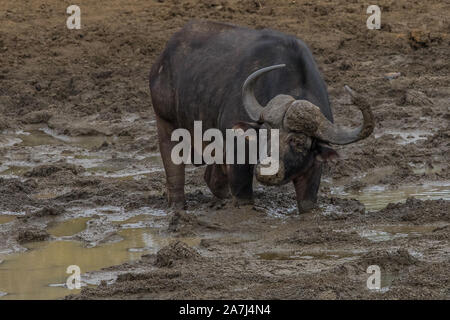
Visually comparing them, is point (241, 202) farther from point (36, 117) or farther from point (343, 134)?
point (36, 117)

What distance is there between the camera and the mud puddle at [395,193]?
9531 mm

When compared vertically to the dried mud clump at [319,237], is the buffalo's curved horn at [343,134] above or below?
above

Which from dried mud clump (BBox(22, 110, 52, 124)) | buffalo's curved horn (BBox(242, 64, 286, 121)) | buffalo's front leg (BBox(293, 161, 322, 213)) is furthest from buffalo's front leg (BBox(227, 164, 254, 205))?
dried mud clump (BBox(22, 110, 52, 124))

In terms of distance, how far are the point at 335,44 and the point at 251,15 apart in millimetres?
1733

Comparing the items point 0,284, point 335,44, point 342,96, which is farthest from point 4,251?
point 335,44

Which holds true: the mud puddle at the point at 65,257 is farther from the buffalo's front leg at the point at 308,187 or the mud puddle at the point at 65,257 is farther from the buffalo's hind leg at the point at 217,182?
the buffalo's front leg at the point at 308,187

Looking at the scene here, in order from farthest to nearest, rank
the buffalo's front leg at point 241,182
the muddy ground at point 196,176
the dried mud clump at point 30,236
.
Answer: the buffalo's front leg at point 241,182, the dried mud clump at point 30,236, the muddy ground at point 196,176

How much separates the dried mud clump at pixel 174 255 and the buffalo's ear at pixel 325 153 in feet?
4.70

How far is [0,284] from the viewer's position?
7.20 metres

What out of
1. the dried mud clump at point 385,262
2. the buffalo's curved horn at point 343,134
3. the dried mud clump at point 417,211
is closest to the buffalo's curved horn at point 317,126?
the buffalo's curved horn at point 343,134

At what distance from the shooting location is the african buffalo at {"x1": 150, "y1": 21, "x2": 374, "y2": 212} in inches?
317

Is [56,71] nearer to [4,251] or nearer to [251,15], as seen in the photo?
[251,15]

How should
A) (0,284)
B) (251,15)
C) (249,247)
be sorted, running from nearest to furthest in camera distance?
(0,284) < (249,247) < (251,15)

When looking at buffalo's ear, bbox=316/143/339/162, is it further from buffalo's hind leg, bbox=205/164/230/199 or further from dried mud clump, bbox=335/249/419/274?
buffalo's hind leg, bbox=205/164/230/199
